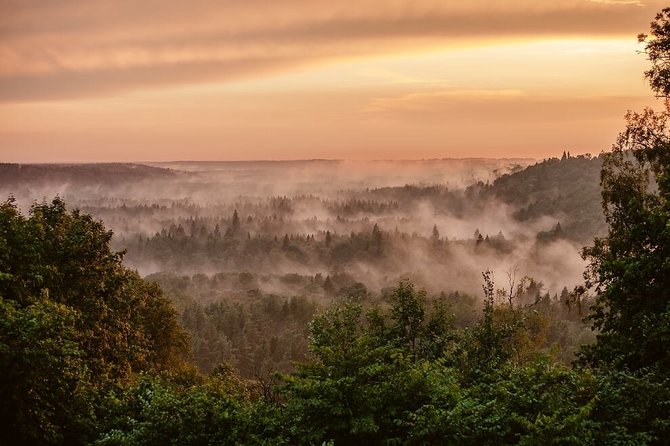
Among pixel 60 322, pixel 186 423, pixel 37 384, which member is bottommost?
pixel 186 423

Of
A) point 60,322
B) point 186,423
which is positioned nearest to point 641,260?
point 186,423

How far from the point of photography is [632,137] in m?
34.3

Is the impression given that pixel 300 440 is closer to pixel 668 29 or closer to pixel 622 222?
pixel 622 222

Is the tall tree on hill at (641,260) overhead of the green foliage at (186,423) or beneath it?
overhead

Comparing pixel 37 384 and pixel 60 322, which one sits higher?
pixel 60 322

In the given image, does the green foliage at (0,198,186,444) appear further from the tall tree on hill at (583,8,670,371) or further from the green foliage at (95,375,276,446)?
the tall tree on hill at (583,8,670,371)

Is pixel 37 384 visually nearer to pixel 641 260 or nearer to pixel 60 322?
pixel 60 322

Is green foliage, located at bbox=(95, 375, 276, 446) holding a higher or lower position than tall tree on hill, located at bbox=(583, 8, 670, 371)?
lower

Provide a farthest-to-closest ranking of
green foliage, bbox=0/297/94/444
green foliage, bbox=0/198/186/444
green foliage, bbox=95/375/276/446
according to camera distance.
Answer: green foliage, bbox=0/198/186/444 → green foliage, bbox=0/297/94/444 → green foliage, bbox=95/375/276/446

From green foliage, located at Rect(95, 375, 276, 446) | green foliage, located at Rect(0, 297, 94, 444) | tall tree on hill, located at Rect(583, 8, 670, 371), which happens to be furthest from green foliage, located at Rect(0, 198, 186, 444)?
tall tree on hill, located at Rect(583, 8, 670, 371)

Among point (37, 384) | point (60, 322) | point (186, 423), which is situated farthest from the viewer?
point (60, 322)

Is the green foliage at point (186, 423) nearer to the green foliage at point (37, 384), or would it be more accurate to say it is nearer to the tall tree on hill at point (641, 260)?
the green foliage at point (37, 384)

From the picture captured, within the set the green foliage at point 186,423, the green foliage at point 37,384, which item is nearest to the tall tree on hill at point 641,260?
the green foliage at point 186,423

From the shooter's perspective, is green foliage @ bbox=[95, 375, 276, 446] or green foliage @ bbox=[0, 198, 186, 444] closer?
green foliage @ bbox=[95, 375, 276, 446]
